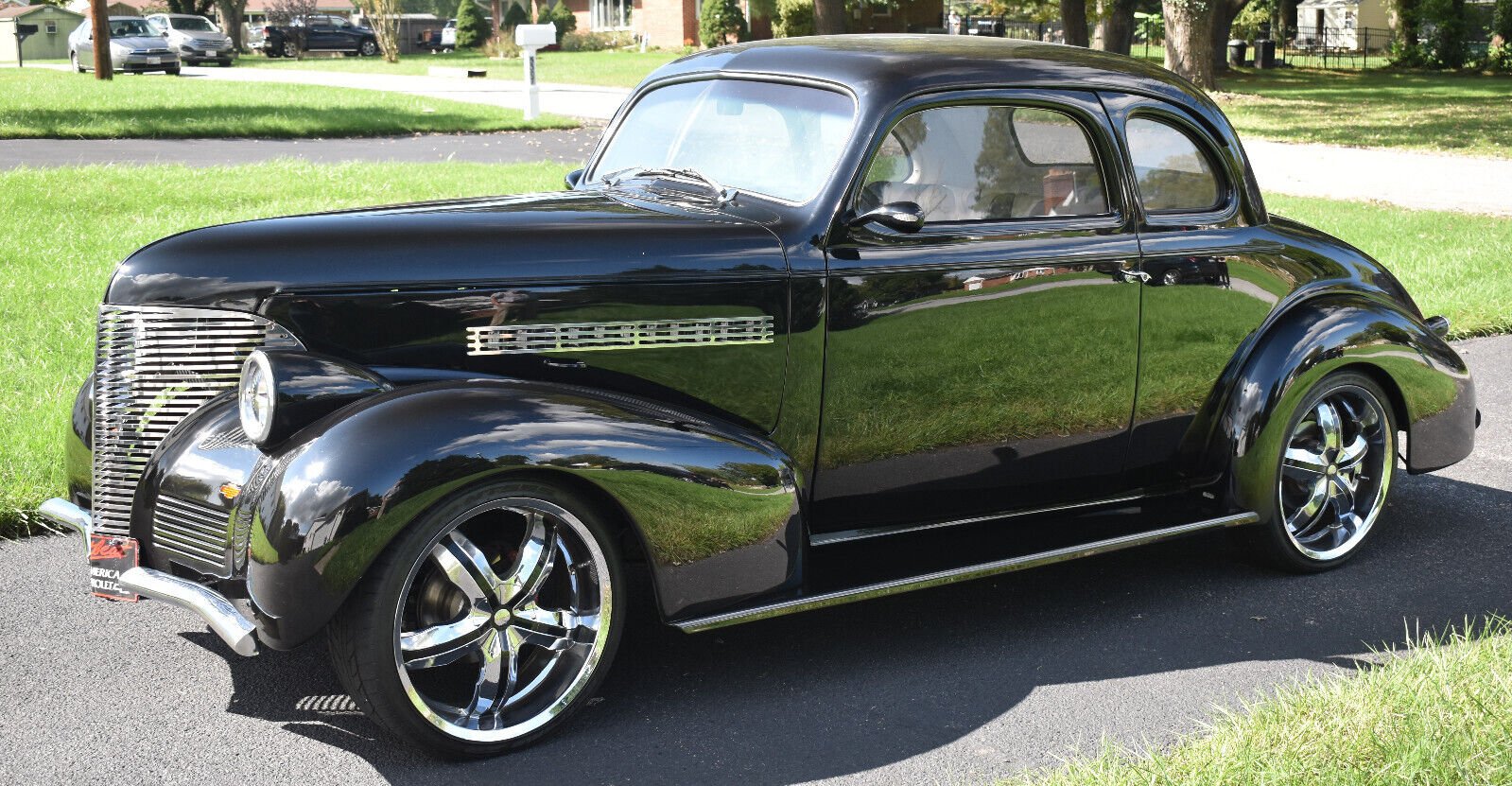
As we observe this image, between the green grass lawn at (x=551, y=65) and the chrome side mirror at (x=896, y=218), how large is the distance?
28.1 m

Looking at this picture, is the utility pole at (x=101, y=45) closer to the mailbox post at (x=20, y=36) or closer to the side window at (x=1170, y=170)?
the mailbox post at (x=20, y=36)

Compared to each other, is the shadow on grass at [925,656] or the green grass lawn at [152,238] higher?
the green grass lawn at [152,238]

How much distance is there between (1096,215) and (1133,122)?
0.38 meters

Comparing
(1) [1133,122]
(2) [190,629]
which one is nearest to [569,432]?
(2) [190,629]

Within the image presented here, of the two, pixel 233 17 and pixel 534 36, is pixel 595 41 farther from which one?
pixel 534 36

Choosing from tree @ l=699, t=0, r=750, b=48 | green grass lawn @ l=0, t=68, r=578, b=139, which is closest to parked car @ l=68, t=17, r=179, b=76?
green grass lawn @ l=0, t=68, r=578, b=139

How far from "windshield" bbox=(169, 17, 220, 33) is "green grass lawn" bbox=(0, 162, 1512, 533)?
32.7m

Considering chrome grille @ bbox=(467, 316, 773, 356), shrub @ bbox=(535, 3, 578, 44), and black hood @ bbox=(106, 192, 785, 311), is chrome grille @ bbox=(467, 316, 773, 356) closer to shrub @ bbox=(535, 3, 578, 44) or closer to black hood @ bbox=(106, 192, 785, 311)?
black hood @ bbox=(106, 192, 785, 311)

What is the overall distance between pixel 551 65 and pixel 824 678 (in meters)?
38.9

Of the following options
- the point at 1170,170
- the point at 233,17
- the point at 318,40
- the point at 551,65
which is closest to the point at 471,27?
the point at 318,40

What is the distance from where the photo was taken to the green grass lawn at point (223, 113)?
18328 millimetres

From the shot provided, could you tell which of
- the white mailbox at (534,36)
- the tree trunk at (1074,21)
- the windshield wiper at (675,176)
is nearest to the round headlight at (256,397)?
the windshield wiper at (675,176)

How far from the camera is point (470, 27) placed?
184ft

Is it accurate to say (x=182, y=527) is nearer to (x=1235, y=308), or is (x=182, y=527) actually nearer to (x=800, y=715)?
(x=800, y=715)
